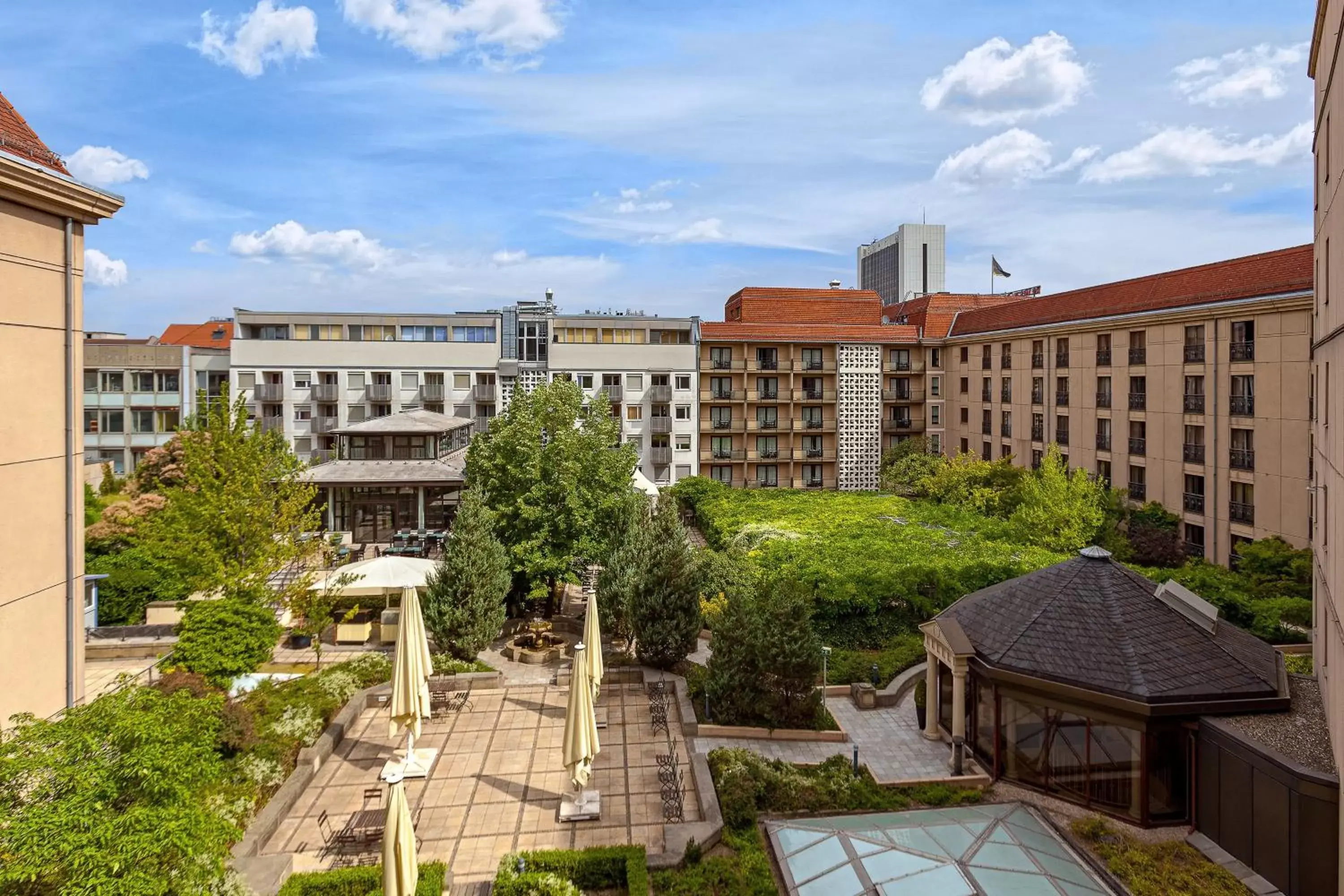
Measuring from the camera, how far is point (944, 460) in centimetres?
4956

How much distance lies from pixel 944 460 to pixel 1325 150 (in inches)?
1415

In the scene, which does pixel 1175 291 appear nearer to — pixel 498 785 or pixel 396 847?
pixel 498 785

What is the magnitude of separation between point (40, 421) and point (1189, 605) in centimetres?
2161

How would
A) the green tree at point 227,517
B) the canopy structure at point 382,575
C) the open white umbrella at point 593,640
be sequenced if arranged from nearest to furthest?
1. the open white umbrella at point 593,640
2. the green tree at point 227,517
3. the canopy structure at point 382,575

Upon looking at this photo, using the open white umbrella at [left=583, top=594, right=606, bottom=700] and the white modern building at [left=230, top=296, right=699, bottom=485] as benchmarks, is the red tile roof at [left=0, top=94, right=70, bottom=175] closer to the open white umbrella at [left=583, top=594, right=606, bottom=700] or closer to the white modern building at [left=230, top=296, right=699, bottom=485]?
the open white umbrella at [left=583, top=594, right=606, bottom=700]

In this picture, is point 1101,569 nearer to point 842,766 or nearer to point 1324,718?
point 1324,718

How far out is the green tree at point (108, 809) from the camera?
26.6 ft

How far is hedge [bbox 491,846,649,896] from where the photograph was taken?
39.7 ft

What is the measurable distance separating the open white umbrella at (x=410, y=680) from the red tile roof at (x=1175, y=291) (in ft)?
107

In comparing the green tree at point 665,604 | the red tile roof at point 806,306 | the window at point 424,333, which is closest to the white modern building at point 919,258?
the red tile roof at point 806,306

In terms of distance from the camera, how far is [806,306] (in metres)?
58.3

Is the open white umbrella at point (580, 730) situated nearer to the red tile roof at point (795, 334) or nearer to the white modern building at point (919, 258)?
the red tile roof at point (795, 334)

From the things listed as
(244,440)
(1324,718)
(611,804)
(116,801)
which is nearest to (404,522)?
(244,440)

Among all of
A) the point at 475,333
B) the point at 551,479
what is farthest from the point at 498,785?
the point at 475,333
